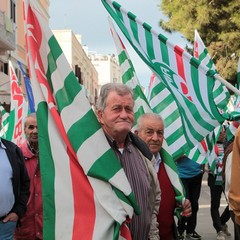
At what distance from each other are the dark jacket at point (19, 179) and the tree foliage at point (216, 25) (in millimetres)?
14610

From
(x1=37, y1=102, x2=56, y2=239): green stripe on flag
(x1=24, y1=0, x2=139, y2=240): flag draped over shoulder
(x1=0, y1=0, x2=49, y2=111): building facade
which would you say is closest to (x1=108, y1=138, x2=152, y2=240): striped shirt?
(x1=24, y1=0, x2=139, y2=240): flag draped over shoulder

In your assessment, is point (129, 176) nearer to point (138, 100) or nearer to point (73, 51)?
point (138, 100)

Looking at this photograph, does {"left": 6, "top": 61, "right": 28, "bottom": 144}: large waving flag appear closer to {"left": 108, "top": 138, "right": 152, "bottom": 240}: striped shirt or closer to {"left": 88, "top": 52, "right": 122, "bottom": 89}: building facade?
{"left": 108, "top": 138, "right": 152, "bottom": 240}: striped shirt

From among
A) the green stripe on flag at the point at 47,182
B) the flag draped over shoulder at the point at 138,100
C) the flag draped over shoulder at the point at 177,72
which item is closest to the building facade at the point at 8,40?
the flag draped over shoulder at the point at 138,100

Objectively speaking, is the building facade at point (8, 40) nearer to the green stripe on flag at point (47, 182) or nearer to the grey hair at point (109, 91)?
the grey hair at point (109, 91)

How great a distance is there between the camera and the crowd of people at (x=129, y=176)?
3127 millimetres

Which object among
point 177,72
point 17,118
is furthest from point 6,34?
point 177,72

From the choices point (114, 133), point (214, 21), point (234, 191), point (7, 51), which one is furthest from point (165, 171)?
point (7, 51)

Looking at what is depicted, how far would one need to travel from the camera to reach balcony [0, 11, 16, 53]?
25.1 metres

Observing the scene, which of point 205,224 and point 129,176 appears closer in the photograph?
point 129,176

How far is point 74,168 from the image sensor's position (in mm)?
2924

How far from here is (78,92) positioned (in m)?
3.03

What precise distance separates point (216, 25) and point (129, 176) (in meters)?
16.4

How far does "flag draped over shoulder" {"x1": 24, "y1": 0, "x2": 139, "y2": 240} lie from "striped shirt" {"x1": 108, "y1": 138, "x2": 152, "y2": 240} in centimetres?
21
